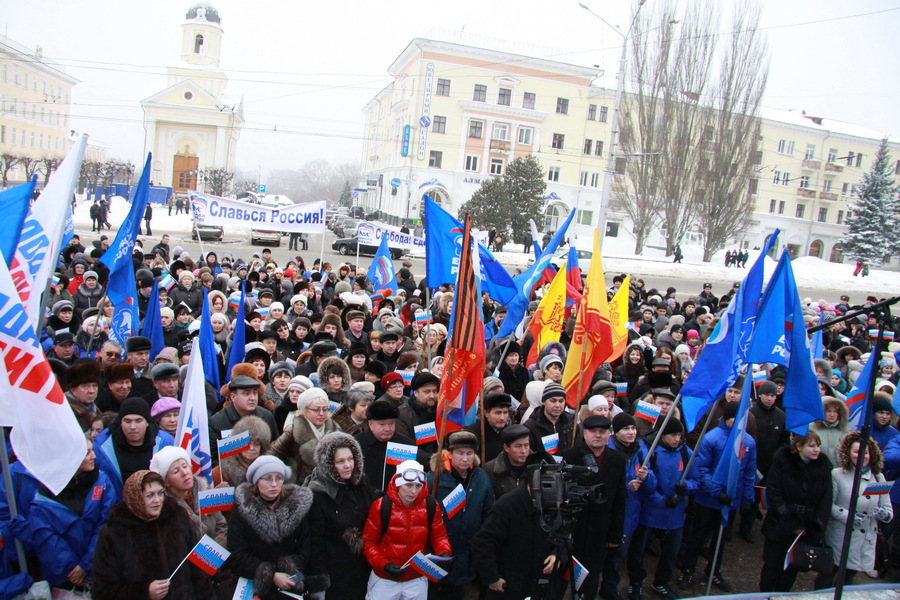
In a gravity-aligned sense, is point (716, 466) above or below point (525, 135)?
below

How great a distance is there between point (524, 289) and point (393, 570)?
5261mm

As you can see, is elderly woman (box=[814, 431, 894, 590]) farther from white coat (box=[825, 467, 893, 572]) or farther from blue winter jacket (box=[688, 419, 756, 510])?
blue winter jacket (box=[688, 419, 756, 510])

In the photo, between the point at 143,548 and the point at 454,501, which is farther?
the point at 454,501

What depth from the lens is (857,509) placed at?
4793 mm

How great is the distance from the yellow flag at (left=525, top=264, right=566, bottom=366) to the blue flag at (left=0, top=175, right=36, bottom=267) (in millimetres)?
5346

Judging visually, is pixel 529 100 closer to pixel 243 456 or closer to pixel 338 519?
pixel 243 456

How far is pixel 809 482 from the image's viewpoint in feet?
15.7

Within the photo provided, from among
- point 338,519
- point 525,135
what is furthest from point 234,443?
point 525,135

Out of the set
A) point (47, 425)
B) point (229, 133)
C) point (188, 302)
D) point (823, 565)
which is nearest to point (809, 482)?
point (823, 565)

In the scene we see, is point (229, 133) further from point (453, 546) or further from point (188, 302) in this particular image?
point (453, 546)

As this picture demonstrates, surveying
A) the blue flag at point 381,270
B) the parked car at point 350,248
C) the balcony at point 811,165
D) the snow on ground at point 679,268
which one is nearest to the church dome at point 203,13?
the snow on ground at point 679,268

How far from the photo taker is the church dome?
71562 millimetres

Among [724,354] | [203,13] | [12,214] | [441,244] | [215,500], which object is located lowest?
[215,500]

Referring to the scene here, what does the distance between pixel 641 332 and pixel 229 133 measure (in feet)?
216
